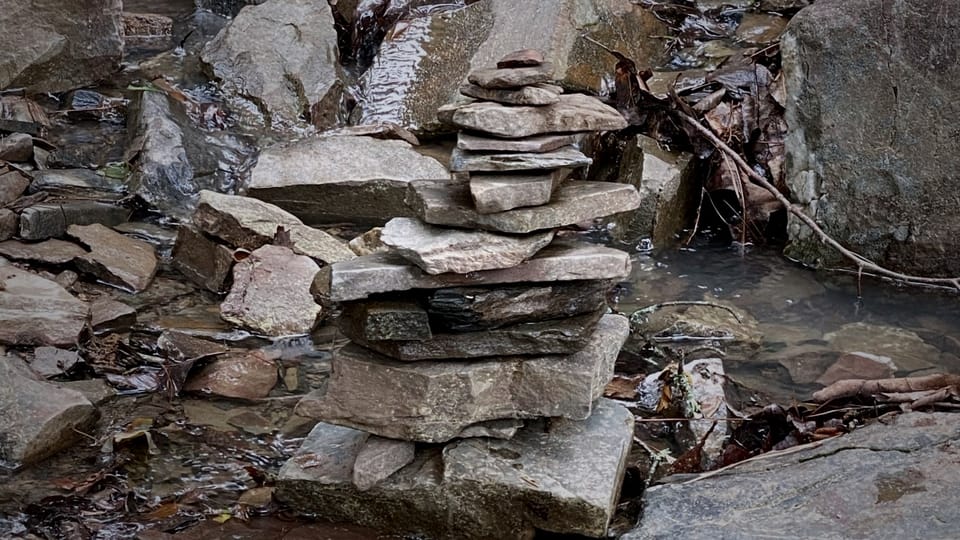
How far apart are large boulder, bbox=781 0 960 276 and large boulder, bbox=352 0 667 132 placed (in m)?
1.72

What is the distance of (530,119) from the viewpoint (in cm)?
379

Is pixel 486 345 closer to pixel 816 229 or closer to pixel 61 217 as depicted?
pixel 816 229

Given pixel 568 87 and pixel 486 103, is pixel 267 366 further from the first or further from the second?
pixel 568 87

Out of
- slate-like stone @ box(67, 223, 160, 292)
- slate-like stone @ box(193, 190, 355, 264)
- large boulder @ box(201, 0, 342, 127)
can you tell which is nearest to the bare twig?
slate-like stone @ box(193, 190, 355, 264)

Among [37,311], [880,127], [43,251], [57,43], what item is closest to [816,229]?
[880,127]

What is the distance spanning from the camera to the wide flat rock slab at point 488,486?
381 cm

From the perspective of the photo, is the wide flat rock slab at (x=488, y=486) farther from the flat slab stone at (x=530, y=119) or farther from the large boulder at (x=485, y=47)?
the large boulder at (x=485, y=47)

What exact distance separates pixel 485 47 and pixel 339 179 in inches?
72.9

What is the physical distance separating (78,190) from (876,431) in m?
5.14

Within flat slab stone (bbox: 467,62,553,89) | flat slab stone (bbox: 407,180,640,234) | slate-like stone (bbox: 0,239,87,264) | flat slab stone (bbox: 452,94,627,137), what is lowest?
slate-like stone (bbox: 0,239,87,264)

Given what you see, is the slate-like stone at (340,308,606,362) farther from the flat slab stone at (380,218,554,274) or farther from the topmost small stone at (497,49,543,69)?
the topmost small stone at (497,49,543,69)

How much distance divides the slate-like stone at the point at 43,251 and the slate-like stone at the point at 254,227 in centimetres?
70

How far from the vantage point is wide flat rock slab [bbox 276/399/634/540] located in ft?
12.5

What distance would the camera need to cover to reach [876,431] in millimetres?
4105
